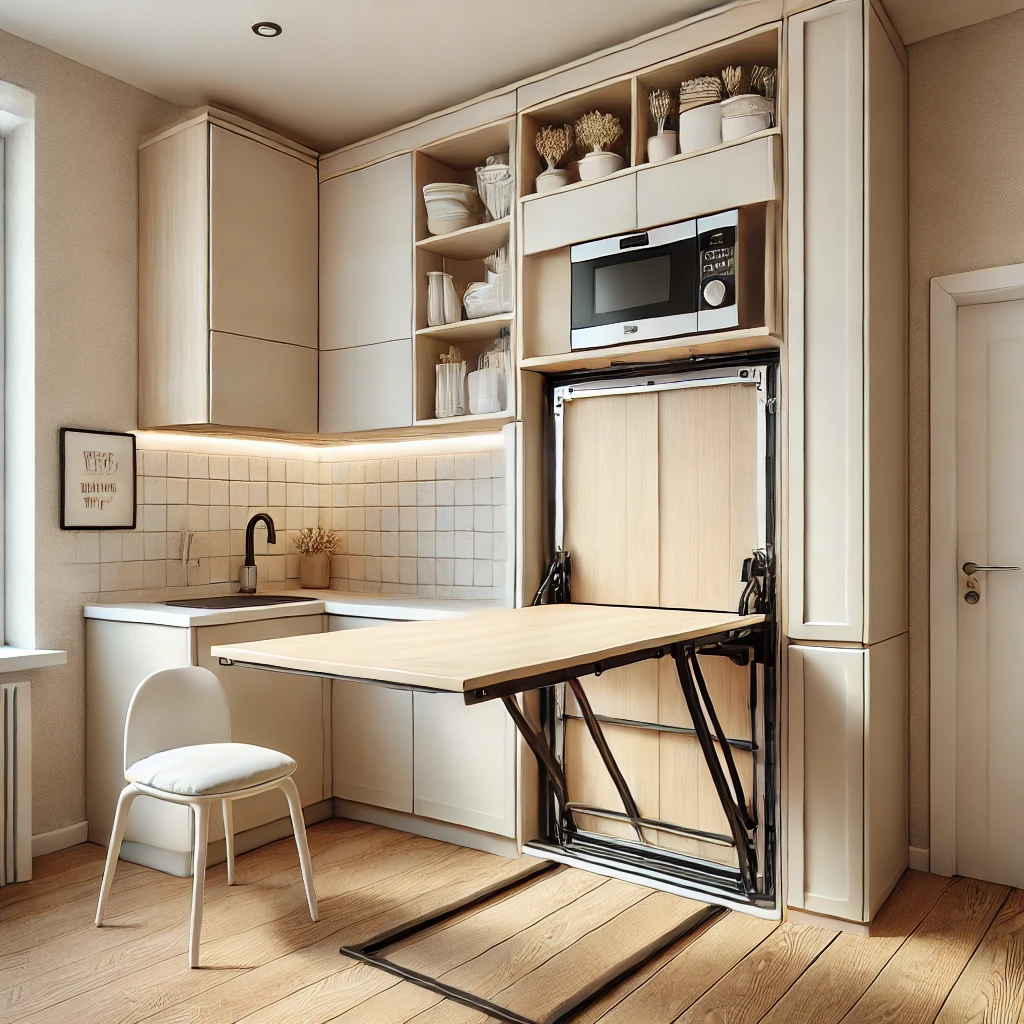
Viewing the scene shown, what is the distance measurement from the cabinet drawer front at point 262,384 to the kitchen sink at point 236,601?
2.23 feet

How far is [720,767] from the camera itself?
2.62 meters

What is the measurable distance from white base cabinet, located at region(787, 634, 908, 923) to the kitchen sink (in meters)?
1.93

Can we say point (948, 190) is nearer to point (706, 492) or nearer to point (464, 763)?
point (706, 492)

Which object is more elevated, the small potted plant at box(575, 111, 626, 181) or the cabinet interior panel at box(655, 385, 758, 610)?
the small potted plant at box(575, 111, 626, 181)

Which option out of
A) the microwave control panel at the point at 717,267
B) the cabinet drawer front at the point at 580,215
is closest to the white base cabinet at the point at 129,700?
the cabinet drawer front at the point at 580,215

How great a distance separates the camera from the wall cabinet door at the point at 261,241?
3.40 m

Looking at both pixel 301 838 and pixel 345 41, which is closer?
pixel 301 838

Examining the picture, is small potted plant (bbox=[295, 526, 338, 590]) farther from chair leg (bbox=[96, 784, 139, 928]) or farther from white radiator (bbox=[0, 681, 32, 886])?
chair leg (bbox=[96, 784, 139, 928])

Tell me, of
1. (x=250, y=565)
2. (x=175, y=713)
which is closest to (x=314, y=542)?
(x=250, y=565)

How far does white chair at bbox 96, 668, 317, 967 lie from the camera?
7.93ft

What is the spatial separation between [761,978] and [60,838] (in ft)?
7.88

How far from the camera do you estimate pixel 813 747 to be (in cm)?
267

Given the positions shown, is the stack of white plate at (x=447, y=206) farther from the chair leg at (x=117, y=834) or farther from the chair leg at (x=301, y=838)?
the chair leg at (x=117, y=834)

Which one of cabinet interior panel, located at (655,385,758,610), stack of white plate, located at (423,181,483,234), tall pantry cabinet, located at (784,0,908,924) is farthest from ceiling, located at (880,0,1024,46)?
stack of white plate, located at (423,181,483,234)
